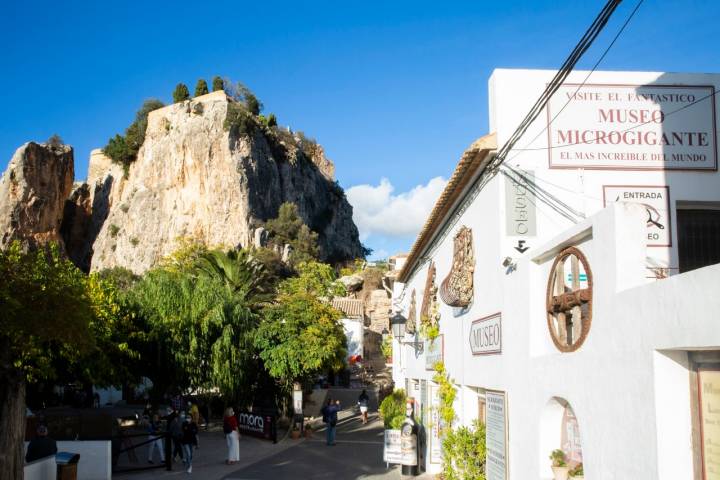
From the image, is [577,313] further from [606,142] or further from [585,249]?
[606,142]

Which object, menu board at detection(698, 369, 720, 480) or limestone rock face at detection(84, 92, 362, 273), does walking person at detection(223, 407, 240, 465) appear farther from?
limestone rock face at detection(84, 92, 362, 273)

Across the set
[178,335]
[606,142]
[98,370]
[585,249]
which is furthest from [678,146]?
[178,335]

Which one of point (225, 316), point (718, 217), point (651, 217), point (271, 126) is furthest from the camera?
point (271, 126)

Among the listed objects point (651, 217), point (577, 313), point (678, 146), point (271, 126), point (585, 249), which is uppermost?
point (271, 126)

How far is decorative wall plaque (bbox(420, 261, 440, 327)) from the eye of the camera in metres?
16.3

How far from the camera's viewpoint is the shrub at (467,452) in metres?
11.4

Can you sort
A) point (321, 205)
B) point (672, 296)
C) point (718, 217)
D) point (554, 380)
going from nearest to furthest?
point (672, 296) → point (554, 380) → point (718, 217) → point (321, 205)

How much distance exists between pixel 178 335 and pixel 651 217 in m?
18.1

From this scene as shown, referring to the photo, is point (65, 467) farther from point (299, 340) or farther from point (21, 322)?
point (299, 340)

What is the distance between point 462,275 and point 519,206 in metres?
2.45

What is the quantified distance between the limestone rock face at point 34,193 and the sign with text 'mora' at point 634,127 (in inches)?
2413

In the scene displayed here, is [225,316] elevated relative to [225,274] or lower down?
lower down

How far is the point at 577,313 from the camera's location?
296 inches

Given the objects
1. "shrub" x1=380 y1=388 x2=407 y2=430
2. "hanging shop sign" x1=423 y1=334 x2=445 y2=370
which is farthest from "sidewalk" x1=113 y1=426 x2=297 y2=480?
"hanging shop sign" x1=423 y1=334 x2=445 y2=370
